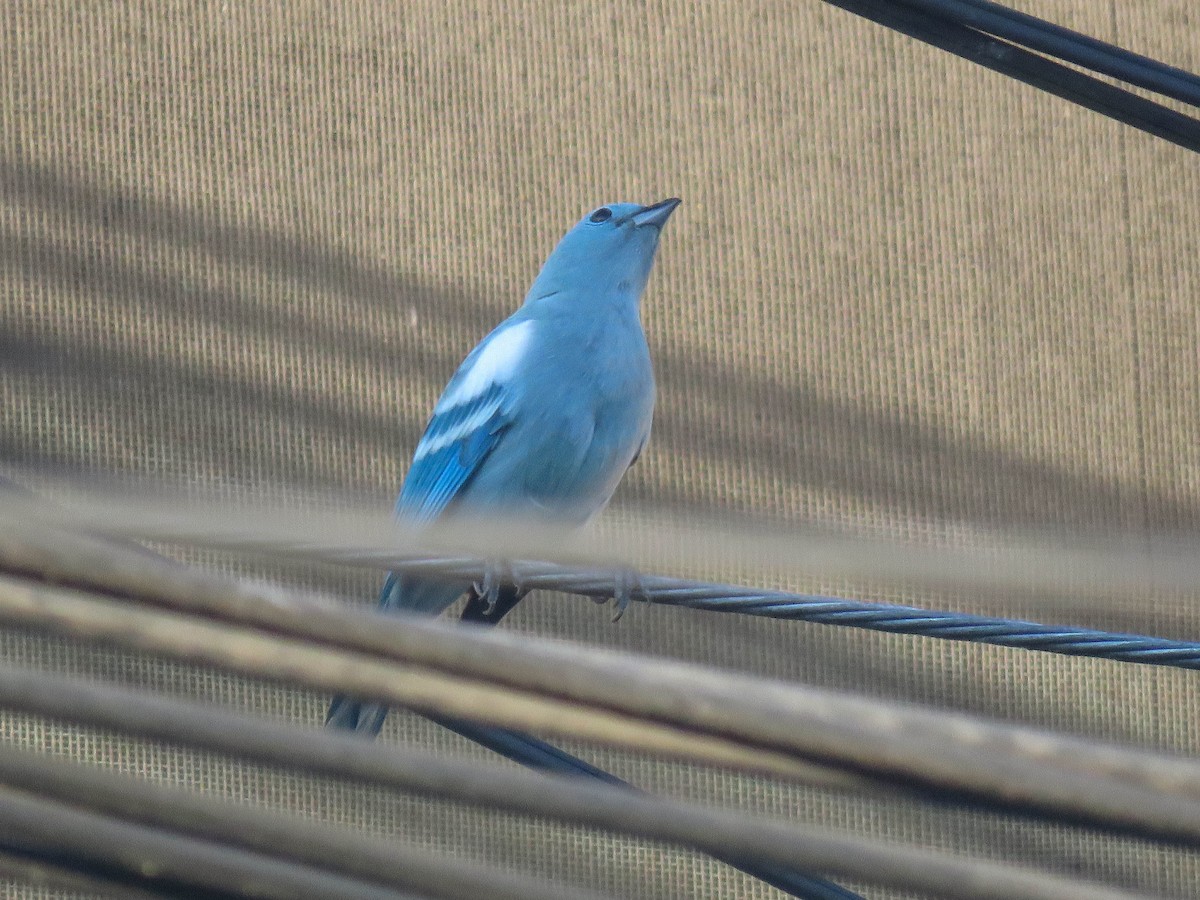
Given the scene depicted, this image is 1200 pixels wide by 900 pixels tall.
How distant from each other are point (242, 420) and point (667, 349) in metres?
1.05

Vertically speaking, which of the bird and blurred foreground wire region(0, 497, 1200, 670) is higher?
the bird

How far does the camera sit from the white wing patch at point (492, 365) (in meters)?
2.42

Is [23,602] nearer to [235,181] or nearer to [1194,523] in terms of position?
[235,181]

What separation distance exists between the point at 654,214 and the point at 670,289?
469 mm

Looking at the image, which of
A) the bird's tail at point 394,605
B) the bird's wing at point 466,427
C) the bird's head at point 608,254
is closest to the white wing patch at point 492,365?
the bird's wing at point 466,427

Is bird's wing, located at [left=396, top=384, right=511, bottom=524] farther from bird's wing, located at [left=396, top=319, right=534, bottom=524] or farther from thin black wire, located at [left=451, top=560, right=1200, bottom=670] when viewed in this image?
thin black wire, located at [left=451, top=560, right=1200, bottom=670]

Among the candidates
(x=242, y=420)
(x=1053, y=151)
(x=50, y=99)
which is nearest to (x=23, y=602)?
(x=242, y=420)

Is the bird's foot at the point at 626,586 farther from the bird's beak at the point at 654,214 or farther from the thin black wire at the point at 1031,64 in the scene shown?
the bird's beak at the point at 654,214

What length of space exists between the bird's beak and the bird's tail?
0.87m

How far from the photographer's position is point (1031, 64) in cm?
156

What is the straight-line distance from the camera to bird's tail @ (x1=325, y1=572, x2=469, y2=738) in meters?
2.28

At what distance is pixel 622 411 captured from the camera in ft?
7.66

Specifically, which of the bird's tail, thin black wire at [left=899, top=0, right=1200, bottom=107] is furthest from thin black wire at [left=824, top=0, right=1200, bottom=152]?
the bird's tail

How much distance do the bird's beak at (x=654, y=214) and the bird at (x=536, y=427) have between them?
0.59 ft
